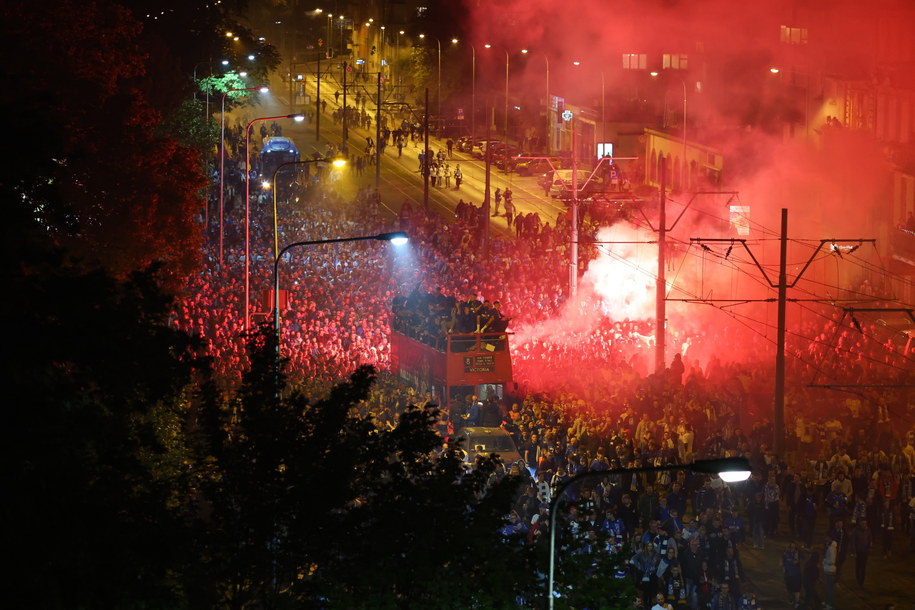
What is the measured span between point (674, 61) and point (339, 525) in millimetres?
60350

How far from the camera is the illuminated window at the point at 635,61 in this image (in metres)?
71.4

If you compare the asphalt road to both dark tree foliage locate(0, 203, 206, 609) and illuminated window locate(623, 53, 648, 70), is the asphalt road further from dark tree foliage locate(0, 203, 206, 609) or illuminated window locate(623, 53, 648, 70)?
dark tree foliage locate(0, 203, 206, 609)

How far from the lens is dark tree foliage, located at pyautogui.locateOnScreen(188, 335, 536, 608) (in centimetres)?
1307

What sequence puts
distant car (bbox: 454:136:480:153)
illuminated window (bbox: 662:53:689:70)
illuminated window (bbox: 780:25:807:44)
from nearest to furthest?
illuminated window (bbox: 780:25:807:44) → distant car (bbox: 454:136:480:153) → illuminated window (bbox: 662:53:689:70)

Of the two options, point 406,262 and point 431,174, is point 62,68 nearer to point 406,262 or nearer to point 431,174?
point 406,262

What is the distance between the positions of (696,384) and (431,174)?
32491 mm

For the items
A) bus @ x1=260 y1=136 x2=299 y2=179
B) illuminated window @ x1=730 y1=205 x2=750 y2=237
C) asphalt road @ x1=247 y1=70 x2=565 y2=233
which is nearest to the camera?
illuminated window @ x1=730 y1=205 x2=750 y2=237

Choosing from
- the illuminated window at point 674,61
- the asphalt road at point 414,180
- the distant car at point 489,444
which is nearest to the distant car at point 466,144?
the asphalt road at point 414,180

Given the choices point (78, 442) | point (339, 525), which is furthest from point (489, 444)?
point (78, 442)

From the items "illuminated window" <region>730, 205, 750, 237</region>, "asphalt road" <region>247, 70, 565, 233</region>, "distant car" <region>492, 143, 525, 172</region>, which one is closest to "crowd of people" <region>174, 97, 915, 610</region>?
"illuminated window" <region>730, 205, 750, 237</region>

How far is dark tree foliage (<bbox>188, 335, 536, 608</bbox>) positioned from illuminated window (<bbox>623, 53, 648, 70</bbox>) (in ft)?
195

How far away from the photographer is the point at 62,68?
2939 cm

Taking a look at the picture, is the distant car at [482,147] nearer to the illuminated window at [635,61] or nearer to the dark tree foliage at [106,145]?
the illuminated window at [635,61]

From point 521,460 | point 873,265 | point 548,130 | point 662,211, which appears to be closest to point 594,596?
point 521,460
